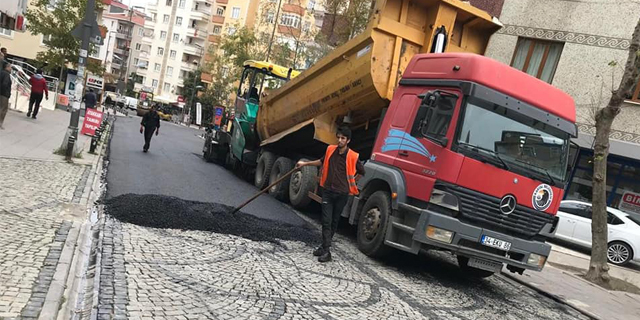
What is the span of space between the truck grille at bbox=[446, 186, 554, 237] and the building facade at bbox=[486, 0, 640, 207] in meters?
9.52

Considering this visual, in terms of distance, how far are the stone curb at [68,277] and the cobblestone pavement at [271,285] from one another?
0.21m

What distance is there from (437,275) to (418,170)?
1730 mm

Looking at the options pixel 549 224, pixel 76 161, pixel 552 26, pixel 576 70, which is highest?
pixel 552 26

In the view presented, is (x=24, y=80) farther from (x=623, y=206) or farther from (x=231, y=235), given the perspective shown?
(x=623, y=206)

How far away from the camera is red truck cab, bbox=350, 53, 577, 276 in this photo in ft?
20.0

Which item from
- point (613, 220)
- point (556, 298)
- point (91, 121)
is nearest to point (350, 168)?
point (556, 298)

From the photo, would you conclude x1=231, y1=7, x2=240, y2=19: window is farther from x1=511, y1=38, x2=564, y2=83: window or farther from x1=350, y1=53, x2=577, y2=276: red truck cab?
x1=350, y1=53, x2=577, y2=276: red truck cab

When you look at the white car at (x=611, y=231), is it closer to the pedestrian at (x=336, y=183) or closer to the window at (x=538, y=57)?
the window at (x=538, y=57)

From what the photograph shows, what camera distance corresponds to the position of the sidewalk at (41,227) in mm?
3957

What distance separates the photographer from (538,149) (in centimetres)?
643

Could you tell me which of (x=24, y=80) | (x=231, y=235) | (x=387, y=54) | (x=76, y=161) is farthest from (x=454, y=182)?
(x=24, y=80)

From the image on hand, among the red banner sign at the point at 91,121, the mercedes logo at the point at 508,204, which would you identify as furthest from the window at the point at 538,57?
the red banner sign at the point at 91,121

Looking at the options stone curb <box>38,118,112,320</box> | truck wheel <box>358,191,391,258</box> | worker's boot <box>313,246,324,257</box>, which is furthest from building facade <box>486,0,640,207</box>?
stone curb <box>38,118,112,320</box>

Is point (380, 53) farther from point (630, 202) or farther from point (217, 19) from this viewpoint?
point (217, 19)
